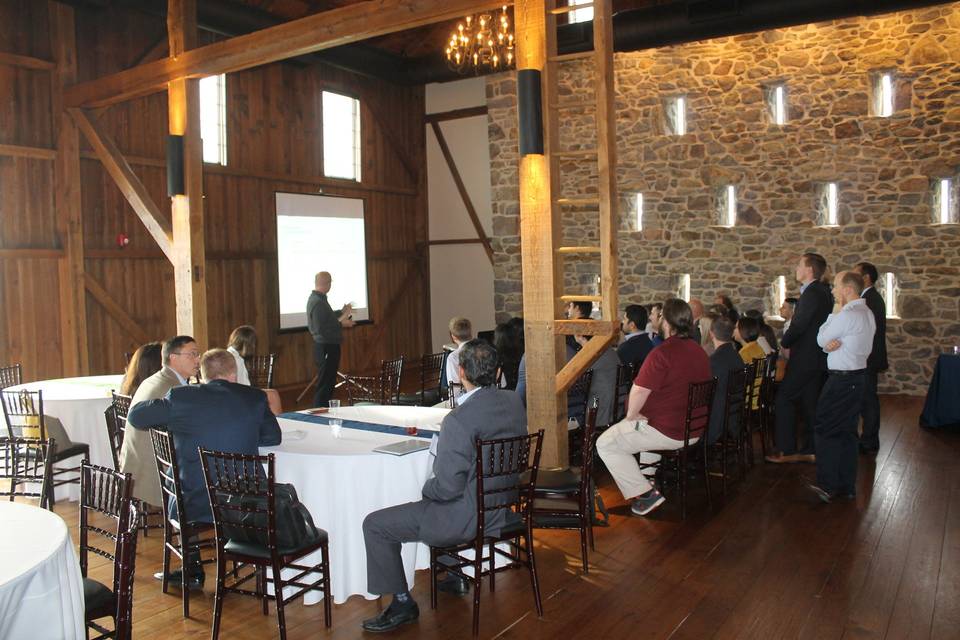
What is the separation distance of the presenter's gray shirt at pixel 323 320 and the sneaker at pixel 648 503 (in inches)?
177

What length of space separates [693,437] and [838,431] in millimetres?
1020

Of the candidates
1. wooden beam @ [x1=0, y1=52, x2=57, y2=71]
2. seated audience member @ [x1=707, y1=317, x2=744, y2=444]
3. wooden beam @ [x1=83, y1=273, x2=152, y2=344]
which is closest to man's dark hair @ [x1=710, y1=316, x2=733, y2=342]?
seated audience member @ [x1=707, y1=317, x2=744, y2=444]

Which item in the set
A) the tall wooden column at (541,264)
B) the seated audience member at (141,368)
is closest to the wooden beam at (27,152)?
the seated audience member at (141,368)

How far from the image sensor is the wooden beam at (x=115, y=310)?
9172mm

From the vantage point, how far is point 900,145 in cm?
1011

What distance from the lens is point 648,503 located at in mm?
5488

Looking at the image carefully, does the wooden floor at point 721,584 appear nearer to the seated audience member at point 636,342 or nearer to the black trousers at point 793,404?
the black trousers at point 793,404

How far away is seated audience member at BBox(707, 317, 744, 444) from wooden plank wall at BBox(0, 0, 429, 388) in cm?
680

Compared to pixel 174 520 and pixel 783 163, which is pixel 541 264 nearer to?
pixel 174 520

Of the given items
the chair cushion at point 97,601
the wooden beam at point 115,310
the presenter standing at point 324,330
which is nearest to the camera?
the chair cushion at point 97,601

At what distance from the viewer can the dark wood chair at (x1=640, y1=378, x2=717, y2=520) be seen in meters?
5.27

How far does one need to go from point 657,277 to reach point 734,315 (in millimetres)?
2988

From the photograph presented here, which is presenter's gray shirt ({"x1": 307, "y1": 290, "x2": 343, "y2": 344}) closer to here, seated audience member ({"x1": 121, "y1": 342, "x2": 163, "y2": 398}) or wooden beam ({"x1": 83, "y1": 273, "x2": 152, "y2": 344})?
wooden beam ({"x1": 83, "y1": 273, "x2": 152, "y2": 344})

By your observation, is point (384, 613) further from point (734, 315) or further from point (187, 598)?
point (734, 315)
